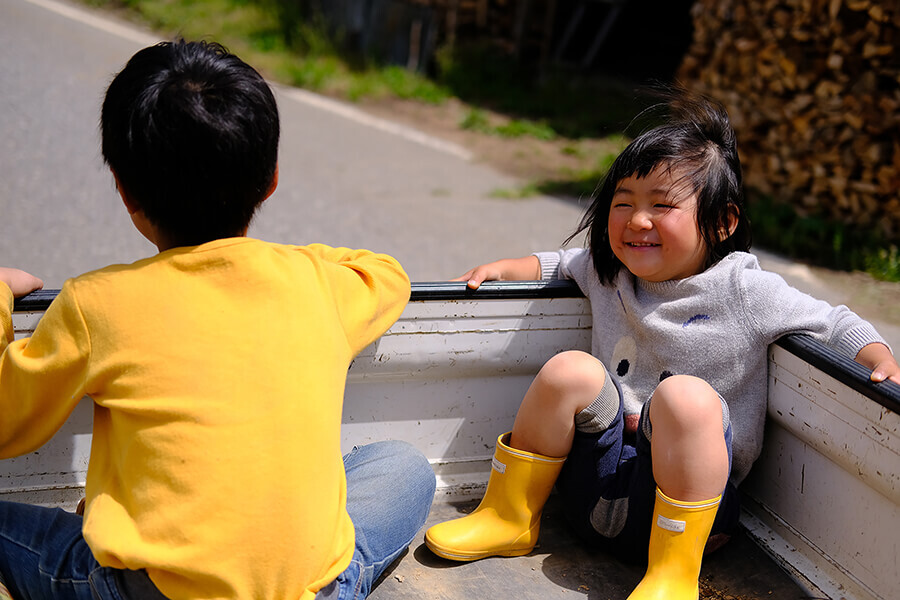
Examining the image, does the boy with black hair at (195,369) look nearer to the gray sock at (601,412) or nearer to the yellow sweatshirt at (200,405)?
the yellow sweatshirt at (200,405)

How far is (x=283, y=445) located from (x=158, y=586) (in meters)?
0.26

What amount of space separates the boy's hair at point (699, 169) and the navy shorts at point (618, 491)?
1.13 ft

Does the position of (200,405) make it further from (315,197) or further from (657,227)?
(315,197)

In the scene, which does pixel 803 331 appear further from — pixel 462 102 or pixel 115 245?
pixel 462 102

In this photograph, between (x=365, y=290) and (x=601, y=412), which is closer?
(x=365, y=290)

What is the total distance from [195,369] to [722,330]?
106cm

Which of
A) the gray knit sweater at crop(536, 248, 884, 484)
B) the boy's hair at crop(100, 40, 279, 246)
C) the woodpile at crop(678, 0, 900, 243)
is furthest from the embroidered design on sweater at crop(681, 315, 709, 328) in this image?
the woodpile at crop(678, 0, 900, 243)

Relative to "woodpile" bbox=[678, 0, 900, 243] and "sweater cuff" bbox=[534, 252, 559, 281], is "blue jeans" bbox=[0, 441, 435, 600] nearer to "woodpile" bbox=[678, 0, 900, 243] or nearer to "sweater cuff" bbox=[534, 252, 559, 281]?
"sweater cuff" bbox=[534, 252, 559, 281]

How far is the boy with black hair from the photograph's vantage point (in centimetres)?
117

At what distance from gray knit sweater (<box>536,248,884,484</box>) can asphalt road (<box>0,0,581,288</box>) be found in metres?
2.73

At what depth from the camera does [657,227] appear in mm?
1734

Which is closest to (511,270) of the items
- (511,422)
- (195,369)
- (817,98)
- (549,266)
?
(549,266)

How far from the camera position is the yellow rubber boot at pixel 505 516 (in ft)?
5.75

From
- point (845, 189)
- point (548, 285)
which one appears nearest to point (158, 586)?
point (548, 285)
